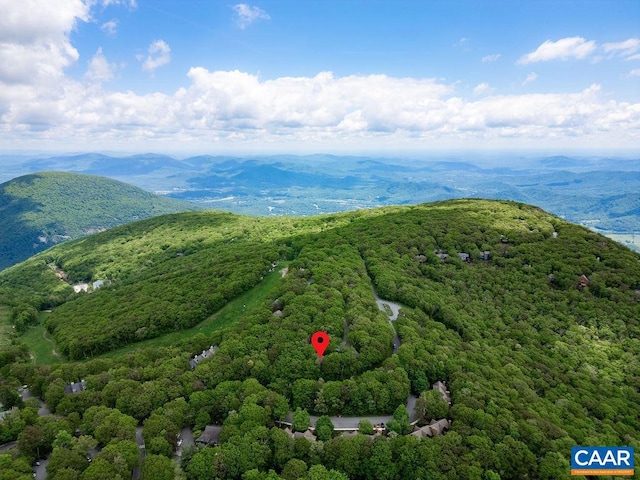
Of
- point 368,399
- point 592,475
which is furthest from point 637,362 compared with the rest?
point 368,399

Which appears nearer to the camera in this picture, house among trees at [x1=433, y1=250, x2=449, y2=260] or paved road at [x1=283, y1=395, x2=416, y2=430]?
paved road at [x1=283, y1=395, x2=416, y2=430]

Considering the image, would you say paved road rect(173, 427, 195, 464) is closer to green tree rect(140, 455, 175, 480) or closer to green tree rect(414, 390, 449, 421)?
green tree rect(140, 455, 175, 480)

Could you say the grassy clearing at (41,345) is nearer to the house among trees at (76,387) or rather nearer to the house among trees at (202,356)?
the house among trees at (76,387)

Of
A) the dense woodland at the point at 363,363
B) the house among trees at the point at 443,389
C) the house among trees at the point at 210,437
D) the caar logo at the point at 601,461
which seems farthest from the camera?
the house among trees at the point at 443,389

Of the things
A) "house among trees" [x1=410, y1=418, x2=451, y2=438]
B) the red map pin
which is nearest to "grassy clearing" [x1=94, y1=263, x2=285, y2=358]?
the red map pin

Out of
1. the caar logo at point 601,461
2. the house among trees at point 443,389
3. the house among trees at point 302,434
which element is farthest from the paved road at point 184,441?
the caar logo at point 601,461

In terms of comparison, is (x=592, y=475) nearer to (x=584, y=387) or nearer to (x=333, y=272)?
(x=584, y=387)

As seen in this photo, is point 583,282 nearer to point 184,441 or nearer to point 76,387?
point 184,441
